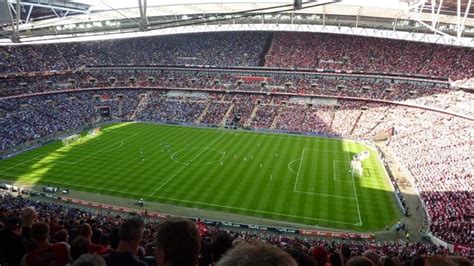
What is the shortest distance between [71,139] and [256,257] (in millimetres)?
55614

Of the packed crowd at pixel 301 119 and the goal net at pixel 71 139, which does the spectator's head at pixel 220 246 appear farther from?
the goal net at pixel 71 139

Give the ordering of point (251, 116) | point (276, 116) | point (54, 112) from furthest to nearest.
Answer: point (251, 116), point (276, 116), point (54, 112)

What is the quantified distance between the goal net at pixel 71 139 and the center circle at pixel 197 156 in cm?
1495

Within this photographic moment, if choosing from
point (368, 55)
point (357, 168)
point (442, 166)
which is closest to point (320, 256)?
point (357, 168)

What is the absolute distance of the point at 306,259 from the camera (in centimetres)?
468

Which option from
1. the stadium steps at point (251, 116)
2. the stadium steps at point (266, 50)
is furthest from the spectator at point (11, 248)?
the stadium steps at point (266, 50)

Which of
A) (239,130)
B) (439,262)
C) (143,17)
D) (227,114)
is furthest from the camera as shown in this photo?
(227,114)

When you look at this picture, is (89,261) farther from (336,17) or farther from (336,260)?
(336,17)

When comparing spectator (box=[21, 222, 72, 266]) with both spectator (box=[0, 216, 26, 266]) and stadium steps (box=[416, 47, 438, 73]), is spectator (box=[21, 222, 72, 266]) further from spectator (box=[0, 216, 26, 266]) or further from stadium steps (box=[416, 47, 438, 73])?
stadium steps (box=[416, 47, 438, 73])

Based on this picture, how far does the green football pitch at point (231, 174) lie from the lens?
33812mm

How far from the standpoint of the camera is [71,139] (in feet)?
175

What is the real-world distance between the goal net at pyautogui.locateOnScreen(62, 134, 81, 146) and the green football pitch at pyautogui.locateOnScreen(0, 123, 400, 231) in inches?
26.7

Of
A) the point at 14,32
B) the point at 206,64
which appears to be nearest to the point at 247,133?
the point at 206,64

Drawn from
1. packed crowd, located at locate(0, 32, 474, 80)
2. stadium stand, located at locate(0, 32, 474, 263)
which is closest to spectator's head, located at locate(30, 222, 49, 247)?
stadium stand, located at locate(0, 32, 474, 263)
